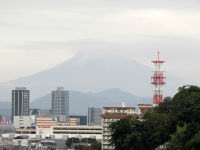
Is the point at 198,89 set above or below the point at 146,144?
above

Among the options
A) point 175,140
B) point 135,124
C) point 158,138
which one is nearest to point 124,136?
point 135,124

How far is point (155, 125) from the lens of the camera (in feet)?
470

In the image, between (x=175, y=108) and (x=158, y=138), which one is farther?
(x=175, y=108)

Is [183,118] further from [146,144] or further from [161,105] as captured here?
[161,105]

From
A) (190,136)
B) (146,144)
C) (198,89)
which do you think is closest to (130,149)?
(146,144)

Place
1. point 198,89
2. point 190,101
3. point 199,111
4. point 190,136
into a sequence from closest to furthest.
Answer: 1. point 190,136
2. point 199,111
3. point 190,101
4. point 198,89

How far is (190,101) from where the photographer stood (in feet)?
477

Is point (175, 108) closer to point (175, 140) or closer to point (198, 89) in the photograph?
point (198, 89)

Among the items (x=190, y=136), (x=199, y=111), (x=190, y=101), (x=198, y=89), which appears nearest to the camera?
(x=190, y=136)

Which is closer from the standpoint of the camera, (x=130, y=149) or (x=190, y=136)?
(x=190, y=136)

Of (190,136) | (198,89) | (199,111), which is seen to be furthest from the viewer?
(198,89)

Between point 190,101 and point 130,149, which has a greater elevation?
point 190,101

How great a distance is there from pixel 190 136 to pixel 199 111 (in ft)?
82.5

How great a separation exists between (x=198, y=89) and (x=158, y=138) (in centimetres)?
2232
